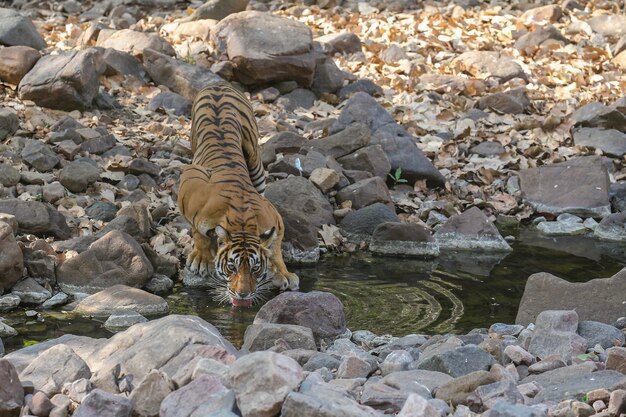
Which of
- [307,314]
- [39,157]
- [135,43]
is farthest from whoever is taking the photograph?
[135,43]

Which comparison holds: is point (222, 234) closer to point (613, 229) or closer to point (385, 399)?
point (385, 399)

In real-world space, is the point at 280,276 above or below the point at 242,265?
below

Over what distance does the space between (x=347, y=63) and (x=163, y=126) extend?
3288mm

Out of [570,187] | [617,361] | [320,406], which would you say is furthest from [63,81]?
[320,406]

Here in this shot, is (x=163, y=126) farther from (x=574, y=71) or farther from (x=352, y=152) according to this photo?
(x=574, y=71)

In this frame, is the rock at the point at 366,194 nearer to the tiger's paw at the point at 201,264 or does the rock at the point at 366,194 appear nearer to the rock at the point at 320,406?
the tiger's paw at the point at 201,264

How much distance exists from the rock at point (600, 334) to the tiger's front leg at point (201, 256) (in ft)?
8.77

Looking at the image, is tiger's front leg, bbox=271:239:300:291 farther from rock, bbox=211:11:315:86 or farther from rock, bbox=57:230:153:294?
rock, bbox=211:11:315:86

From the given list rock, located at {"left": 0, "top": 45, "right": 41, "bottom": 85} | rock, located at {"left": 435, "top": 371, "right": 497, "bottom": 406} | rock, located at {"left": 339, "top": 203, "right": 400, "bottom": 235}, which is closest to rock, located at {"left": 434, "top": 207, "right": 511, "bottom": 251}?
rock, located at {"left": 339, "top": 203, "right": 400, "bottom": 235}

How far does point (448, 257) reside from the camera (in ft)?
24.9

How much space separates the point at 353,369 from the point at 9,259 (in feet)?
9.12

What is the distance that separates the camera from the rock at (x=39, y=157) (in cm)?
795

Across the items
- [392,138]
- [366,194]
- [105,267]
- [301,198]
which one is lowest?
[392,138]

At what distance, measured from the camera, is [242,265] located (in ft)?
20.8
